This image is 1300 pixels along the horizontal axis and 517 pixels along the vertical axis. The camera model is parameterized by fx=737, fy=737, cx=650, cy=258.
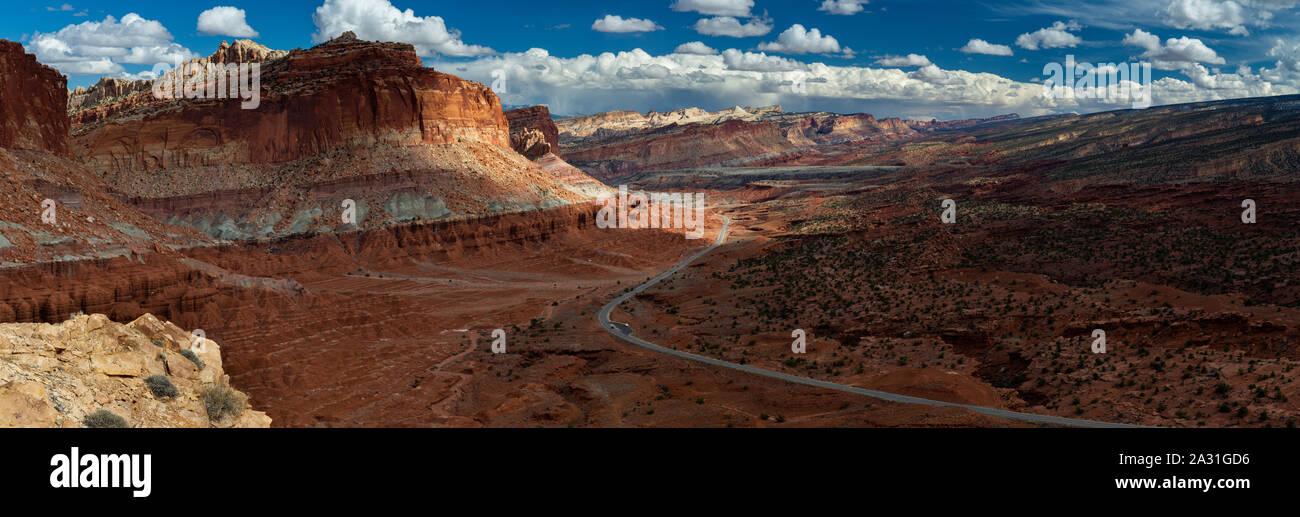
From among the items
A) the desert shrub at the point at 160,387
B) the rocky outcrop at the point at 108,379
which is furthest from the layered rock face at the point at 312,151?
the desert shrub at the point at 160,387

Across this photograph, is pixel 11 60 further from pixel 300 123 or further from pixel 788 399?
pixel 788 399

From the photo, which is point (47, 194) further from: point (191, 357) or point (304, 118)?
point (304, 118)

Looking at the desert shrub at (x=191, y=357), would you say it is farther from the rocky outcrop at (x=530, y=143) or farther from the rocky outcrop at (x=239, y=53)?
the rocky outcrop at (x=530, y=143)

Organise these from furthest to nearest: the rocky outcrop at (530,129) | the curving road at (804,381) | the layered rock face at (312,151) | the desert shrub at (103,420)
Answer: the rocky outcrop at (530,129) < the layered rock face at (312,151) < the curving road at (804,381) < the desert shrub at (103,420)

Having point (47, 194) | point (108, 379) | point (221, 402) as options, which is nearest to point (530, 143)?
point (47, 194)

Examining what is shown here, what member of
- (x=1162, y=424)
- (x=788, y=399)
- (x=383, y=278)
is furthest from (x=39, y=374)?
(x=383, y=278)

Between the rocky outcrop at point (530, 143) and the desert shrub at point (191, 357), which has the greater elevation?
the rocky outcrop at point (530, 143)
